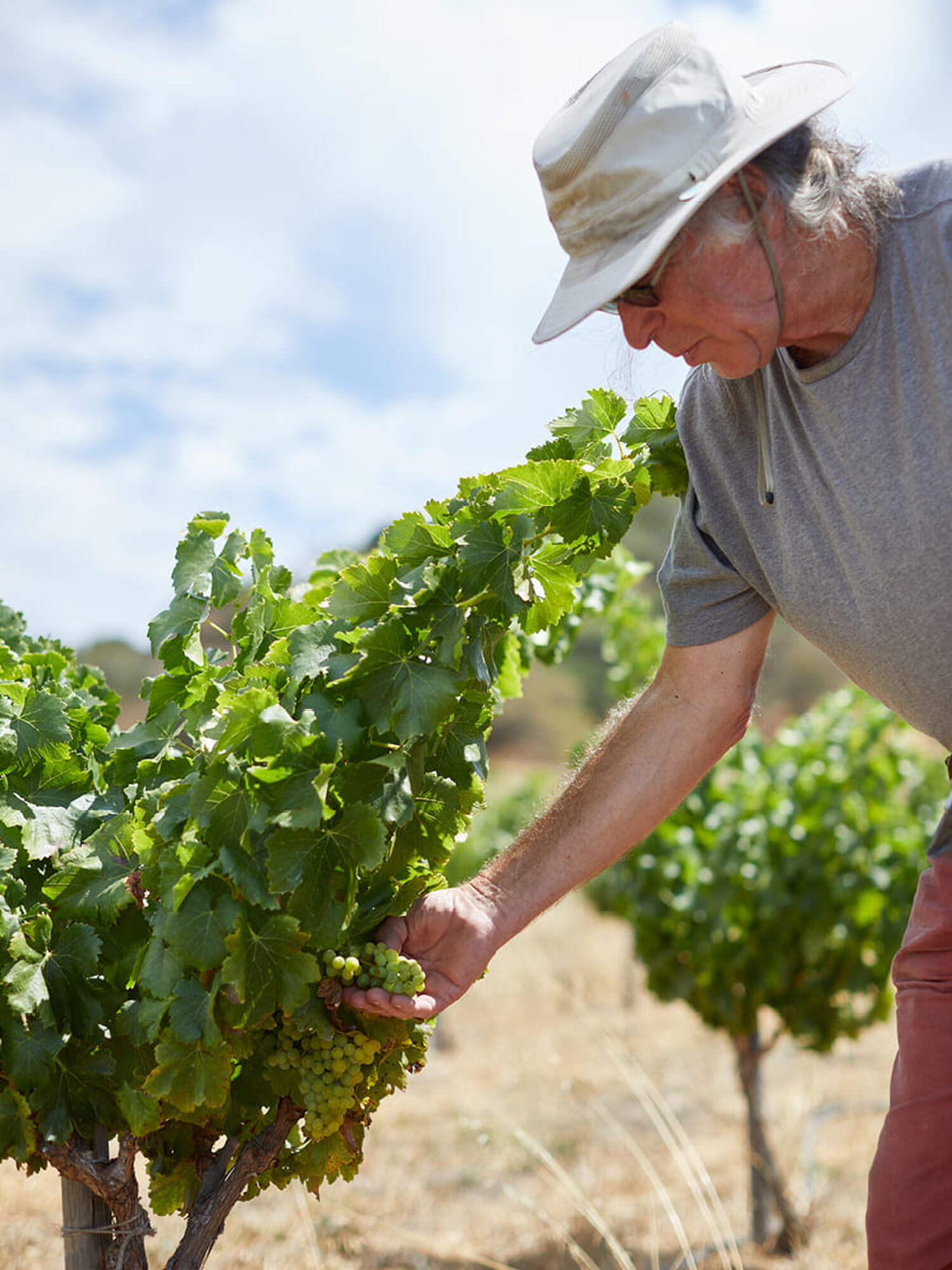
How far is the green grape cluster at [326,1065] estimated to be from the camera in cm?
162

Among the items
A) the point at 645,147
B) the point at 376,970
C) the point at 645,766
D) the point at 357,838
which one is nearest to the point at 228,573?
the point at 357,838

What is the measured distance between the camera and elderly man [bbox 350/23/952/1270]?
5.15 feet

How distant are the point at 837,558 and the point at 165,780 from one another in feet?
3.49

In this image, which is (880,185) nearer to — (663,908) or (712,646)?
(712,646)

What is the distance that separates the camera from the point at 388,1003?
1.59m

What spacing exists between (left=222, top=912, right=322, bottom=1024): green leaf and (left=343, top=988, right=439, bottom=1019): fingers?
130 mm

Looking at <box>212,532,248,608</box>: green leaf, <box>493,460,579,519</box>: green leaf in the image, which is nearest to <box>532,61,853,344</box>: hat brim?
<box>493,460,579,519</box>: green leaf

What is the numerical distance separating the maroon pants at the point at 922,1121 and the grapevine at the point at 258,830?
2.31 ft

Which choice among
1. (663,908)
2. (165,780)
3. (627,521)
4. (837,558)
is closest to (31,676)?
(165,780)

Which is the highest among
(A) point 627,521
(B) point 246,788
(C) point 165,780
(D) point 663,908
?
(D) point 663,908

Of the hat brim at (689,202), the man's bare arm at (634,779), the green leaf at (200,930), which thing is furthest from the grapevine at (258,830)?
the hat brim at (689,202)

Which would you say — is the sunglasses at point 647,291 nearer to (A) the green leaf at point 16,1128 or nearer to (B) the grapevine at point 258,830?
(B) the grapevine at point 258,830

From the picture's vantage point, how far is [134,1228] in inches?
69.0

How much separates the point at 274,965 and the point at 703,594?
0.94 metres
